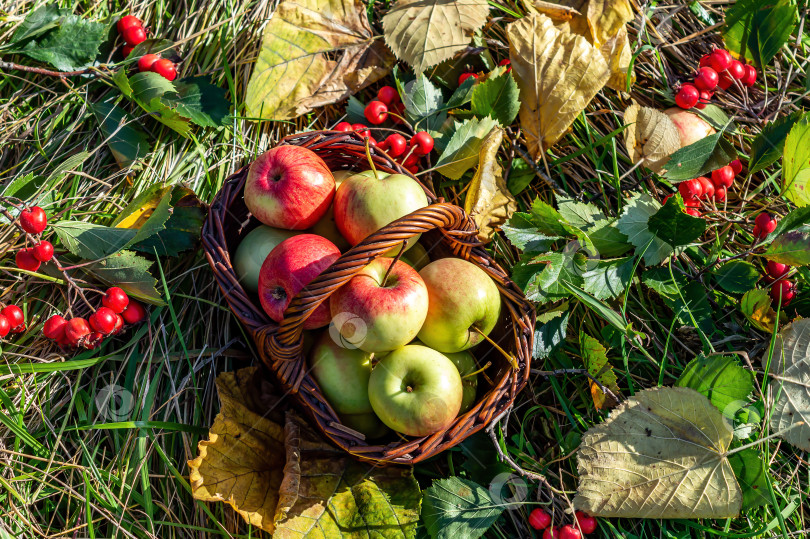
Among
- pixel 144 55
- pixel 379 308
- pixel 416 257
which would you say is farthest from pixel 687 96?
pixel 144 55

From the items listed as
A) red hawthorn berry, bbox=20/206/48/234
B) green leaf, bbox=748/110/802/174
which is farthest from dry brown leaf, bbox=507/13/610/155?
red hawthorn berry, bbox=20/206/48/234

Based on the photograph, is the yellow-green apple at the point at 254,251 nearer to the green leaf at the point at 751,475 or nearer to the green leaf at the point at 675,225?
the green leaf at the point at 675,225

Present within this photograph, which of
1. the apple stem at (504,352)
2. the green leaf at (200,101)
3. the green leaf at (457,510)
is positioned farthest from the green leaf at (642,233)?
A: the green leaf at (200,101)

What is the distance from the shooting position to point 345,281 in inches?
59.5

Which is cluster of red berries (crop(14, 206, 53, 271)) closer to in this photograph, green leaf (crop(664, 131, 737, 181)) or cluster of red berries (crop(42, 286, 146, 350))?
cluster of red berries (crop(42, 286, 146, 350))

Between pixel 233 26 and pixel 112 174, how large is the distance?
77 centimetres

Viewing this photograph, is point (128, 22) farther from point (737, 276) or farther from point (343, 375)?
point (737, 276)

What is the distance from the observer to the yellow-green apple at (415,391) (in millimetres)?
1585

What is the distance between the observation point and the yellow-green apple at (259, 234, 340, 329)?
1646mm

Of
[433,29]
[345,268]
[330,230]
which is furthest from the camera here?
[433,29]

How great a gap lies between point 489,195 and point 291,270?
2.65ft

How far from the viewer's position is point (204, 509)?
1774 millimetres

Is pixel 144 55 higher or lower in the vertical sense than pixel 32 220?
higher

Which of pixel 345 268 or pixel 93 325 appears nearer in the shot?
pixel 345 268
